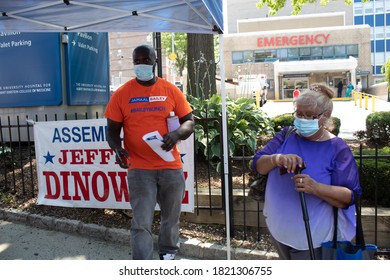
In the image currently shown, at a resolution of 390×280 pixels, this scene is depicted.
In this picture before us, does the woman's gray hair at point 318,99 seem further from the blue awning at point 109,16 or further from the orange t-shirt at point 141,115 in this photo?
the blue awning at point 109,16

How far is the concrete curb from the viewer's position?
3996mm

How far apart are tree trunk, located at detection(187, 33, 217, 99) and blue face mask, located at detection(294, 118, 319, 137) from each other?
507cm

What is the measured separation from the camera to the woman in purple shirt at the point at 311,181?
2.10m

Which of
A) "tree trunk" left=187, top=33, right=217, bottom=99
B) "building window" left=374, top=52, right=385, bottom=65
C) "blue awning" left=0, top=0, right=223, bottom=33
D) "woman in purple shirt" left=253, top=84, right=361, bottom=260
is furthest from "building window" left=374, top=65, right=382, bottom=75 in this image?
"woman in purple shirt" left=253, top=84, right=361, bottom=260

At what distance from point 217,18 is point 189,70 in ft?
13.7

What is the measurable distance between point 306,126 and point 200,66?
17.7 ft

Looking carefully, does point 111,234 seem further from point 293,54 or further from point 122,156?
point 293,54

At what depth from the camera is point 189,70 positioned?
7500mm

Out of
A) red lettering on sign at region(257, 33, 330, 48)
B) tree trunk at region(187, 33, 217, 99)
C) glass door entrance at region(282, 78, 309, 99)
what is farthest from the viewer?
red lettering on sign at region(257, 33, 330, 48)

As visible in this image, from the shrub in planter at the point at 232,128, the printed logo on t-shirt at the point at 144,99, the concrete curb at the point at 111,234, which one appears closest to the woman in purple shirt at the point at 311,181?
the printed logo on t-shirt at the point at 144,99

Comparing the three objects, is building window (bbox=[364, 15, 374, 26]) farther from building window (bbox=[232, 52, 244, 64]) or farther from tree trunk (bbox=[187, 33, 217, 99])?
tree trunk (bbox=[187, 33, 217, 99])

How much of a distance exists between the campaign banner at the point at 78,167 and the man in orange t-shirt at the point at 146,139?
1442 mm

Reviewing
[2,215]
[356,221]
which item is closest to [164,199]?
[356,221]

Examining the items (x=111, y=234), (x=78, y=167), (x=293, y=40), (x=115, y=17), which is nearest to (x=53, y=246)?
(x=111, y=234)
